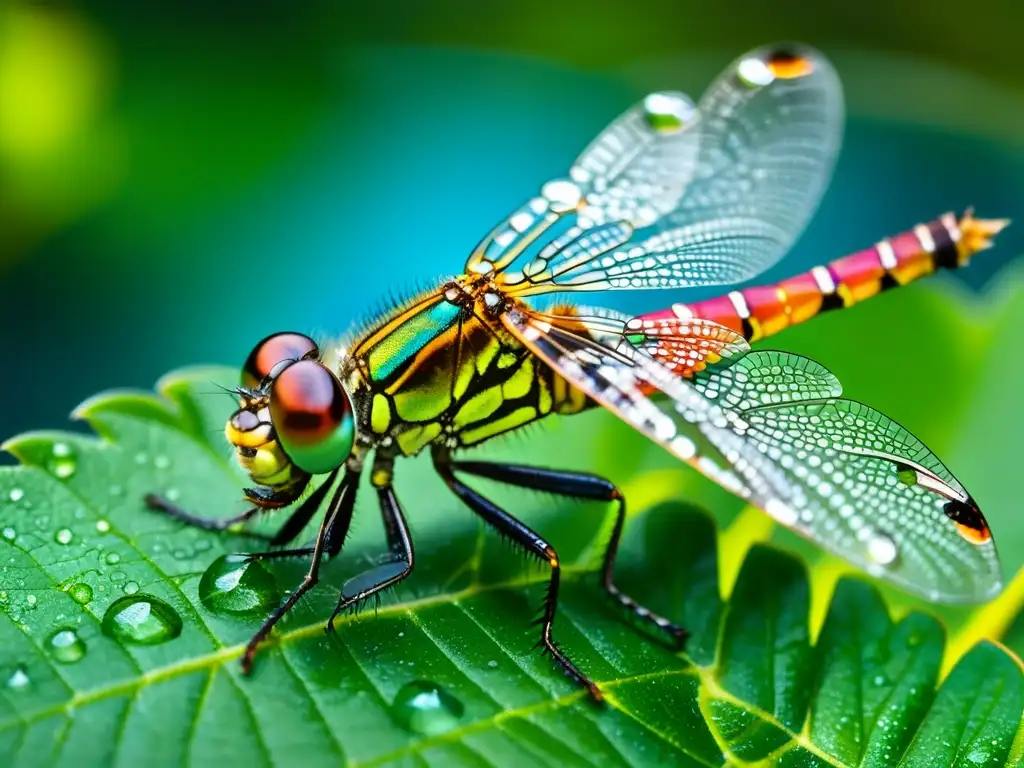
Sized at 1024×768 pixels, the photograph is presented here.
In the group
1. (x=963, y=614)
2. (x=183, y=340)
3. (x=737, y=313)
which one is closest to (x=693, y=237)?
(x=737, y=313)

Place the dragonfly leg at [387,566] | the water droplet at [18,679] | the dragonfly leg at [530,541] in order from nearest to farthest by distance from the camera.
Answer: the water droplet at [18,679]
the dragonfly leg at [530,541]
the dragonfly leg at [387,566]

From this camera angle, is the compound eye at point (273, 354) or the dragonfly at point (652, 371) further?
the compound eye at point (273, 354)

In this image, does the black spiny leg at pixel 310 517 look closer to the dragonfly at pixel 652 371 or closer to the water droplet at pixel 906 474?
the dragonfly at pixel 652 371

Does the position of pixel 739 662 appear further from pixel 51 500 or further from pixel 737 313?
pixel 51 500

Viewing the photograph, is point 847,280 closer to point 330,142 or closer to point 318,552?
point 318,552

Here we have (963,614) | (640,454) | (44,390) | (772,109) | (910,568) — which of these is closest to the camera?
(910,568)

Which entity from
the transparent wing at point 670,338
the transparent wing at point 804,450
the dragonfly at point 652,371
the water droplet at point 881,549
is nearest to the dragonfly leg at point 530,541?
the dragonfly at point 652,371
